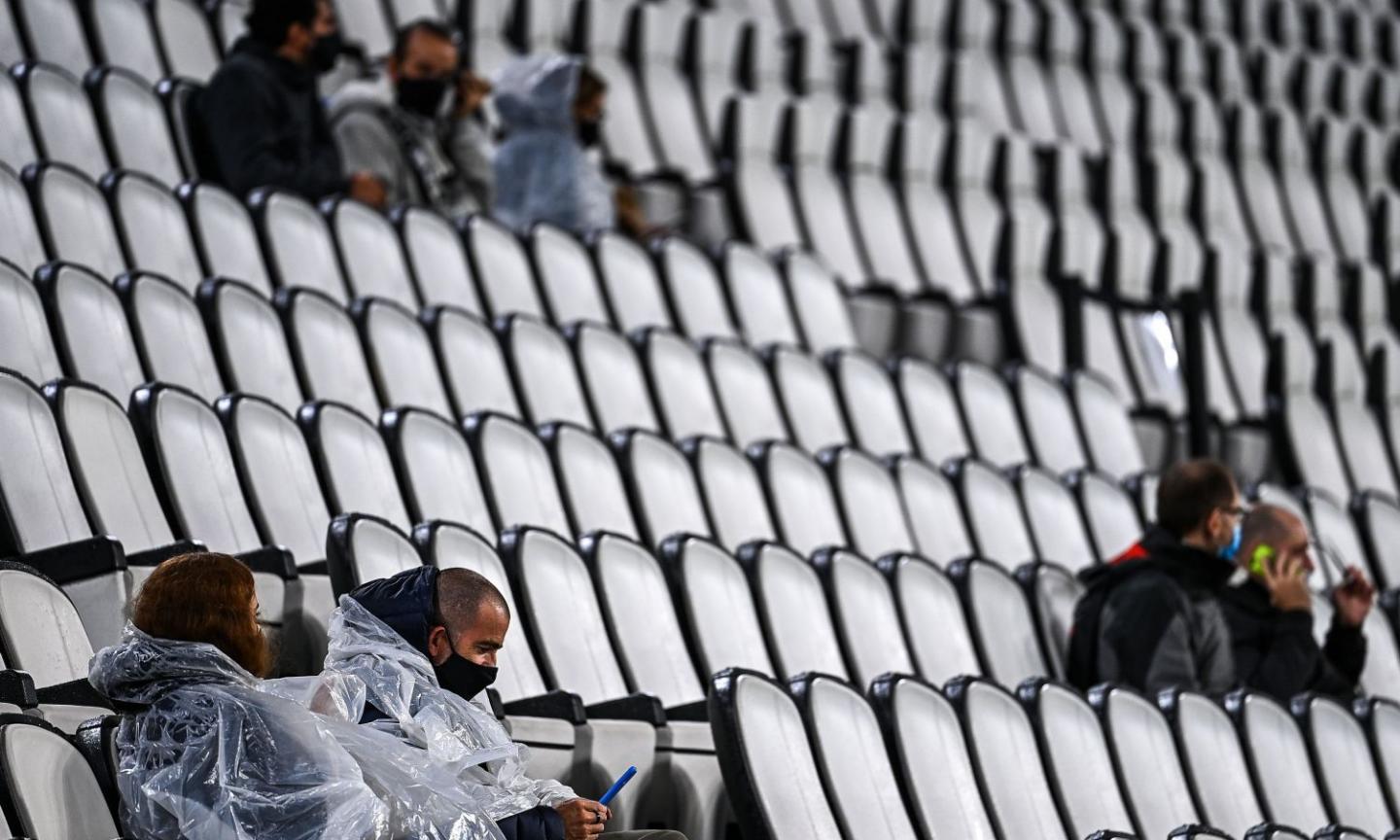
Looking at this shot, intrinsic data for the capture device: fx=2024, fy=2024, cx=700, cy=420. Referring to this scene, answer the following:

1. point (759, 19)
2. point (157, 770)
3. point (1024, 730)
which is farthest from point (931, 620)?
point (759, 19)

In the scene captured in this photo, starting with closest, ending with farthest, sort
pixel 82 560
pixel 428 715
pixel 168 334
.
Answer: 1. pixel 428 715
2. pixel 82 560
3. pixel 168 334

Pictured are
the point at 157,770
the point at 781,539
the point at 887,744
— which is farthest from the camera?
the point at 781,539

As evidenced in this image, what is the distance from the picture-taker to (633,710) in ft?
8.24

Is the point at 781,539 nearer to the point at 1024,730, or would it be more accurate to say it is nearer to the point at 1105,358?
the point at 1024,730

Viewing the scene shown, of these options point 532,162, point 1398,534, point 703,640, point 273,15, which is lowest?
point 1398,534

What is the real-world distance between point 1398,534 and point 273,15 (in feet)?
8.17

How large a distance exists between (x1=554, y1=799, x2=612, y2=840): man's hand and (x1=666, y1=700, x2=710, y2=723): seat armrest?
63cm

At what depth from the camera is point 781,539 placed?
330 cm

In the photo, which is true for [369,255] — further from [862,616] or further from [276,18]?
[862,616]

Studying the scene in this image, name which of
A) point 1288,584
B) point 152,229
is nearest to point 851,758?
point 1288,584

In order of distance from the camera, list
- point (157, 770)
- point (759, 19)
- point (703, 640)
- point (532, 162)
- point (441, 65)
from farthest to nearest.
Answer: point (759, 19), point (532, 162), point (441, 65), point (703, 640), point (157, 770)

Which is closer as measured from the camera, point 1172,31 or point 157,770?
point 157,770

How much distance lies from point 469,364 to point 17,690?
1.47 metres

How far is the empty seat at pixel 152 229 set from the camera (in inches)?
128
